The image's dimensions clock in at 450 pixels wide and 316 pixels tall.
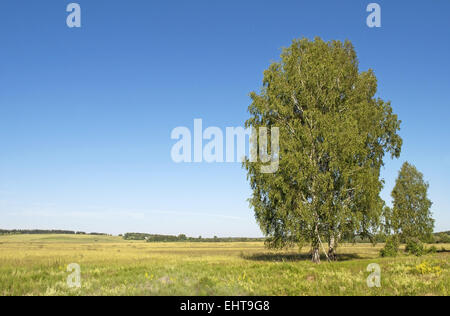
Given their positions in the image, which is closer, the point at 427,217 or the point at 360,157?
the point at 360,157

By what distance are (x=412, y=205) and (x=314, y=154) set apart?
29059mm

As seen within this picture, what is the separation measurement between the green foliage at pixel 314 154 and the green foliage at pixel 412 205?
1923cm

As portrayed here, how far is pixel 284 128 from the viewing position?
1142 inches

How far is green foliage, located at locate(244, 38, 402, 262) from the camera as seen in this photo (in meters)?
26.7

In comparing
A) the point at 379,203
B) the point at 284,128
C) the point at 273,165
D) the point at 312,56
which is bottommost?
the point at 379,203

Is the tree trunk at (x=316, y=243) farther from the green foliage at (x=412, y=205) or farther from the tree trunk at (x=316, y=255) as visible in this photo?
the green foliage at (x=412, y=205)

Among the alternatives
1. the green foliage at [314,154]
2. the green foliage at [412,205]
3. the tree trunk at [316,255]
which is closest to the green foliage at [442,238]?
the green foliage at [412,205]

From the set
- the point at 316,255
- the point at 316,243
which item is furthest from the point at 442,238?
the point at 316,243

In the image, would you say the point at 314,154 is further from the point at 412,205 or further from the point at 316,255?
the point at 412,205
